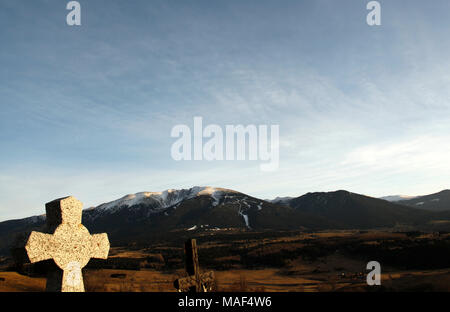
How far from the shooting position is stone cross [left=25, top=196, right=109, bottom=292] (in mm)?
4531

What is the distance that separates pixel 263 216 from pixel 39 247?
455 ft

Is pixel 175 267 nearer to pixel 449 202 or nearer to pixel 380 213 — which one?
pixel 380 213

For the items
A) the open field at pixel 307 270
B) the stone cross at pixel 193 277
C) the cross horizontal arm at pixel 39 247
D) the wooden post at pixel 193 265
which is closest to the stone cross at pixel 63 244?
the cross horizontal arm at pixel 39 247

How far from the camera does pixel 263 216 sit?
139375mm

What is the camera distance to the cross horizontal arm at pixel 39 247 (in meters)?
4.38

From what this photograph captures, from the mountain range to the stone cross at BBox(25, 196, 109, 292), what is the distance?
359ft

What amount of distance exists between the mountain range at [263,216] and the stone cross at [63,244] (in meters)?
109

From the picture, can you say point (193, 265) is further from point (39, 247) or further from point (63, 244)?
point (39, 247)

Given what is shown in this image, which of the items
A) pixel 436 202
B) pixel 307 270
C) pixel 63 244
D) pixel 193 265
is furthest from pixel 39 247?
pixel 436 202

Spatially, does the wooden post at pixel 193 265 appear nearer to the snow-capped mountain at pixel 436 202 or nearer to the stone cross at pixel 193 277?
the stone cross at pixel 193 277

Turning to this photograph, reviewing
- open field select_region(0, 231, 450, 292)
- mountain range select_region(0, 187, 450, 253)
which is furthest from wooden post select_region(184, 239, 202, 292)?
mountain range select_region(0, 187, 450, 253)

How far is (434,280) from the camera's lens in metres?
18.8

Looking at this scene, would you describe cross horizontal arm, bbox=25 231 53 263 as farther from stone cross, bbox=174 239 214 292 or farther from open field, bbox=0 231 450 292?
open field, bbox=0 231 450 292
